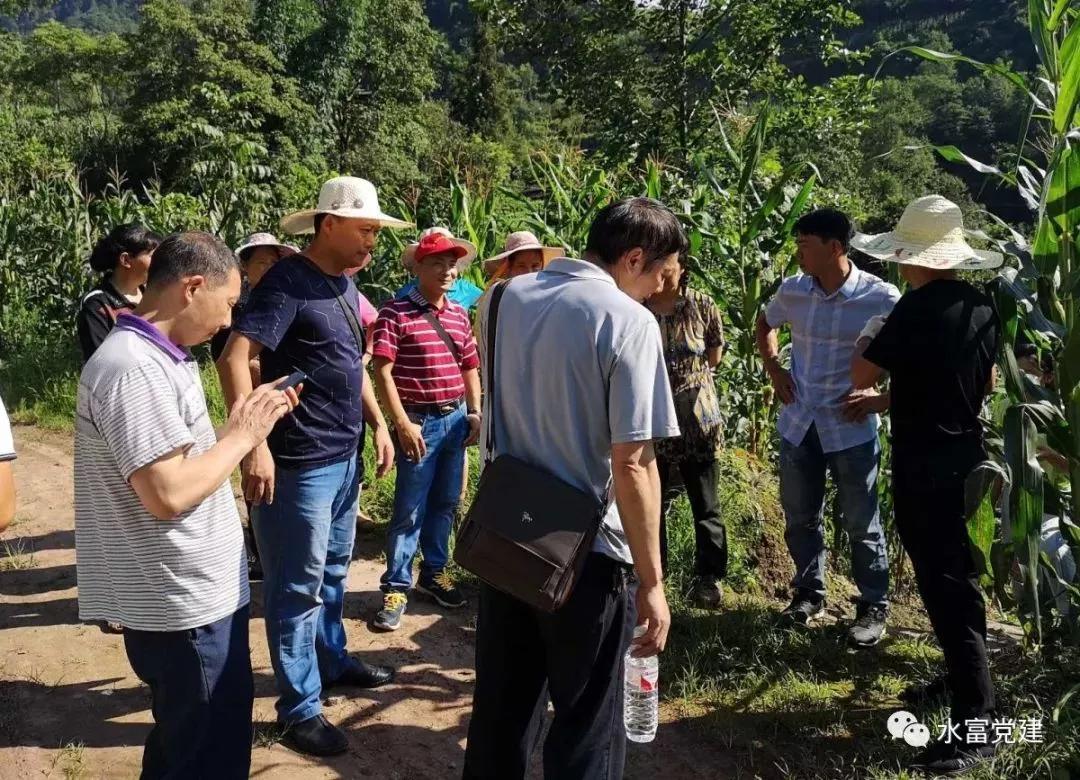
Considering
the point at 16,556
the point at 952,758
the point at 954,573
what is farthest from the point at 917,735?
the point at 16,556

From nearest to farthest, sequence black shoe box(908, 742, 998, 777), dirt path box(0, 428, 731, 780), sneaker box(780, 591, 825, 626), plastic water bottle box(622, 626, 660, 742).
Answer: plastic water bottle box(622, 626, 660, 742) → black shoe box(908, 742, 998, 777) → dirt path box(0, 428, 731, 780) → sneaker box(780, 591, 825, 626)

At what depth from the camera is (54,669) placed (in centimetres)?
362

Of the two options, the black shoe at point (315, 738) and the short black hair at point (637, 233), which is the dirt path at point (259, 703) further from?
the short black hair at point (637, 233)

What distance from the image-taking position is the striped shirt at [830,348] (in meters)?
3.89

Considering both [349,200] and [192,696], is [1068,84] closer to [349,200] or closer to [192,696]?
[349,200]

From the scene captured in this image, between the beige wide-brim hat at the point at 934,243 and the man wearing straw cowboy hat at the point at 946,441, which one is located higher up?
the beige wide-brim hat at the point at 934,243

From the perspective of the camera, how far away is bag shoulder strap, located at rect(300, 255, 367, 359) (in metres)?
3.00

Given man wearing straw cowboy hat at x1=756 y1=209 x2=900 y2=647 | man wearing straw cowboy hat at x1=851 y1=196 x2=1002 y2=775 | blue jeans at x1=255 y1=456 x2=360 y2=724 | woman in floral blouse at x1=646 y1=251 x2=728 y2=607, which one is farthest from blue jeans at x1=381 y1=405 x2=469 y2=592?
man wearing straw cowboy hat at x1=851 y1=196 x2=1002 y2=775

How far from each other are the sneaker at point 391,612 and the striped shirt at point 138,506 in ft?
5.98

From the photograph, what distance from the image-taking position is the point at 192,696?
221cm

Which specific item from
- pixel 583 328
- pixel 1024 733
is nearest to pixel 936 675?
pixel 1024 733

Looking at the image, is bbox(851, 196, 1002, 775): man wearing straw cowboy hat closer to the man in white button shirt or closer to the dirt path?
→ the dirt path

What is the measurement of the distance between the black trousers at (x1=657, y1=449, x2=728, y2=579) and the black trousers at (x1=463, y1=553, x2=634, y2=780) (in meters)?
2.01

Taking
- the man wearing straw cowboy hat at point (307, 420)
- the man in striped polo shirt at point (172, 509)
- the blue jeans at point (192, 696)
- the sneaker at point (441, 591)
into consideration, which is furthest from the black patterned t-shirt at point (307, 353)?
the sneaker at point (441, 591)
